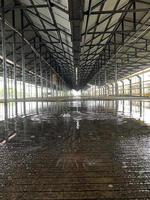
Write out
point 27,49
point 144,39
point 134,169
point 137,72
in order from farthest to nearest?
point 137,72
point 27,49
point 144,39
point 134,169

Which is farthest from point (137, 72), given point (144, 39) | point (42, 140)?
point (42, 140)

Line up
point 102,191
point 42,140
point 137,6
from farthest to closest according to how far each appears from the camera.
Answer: point 137,6, point 42,140, point 102,191

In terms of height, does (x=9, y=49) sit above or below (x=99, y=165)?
above

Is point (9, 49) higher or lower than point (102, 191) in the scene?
higher

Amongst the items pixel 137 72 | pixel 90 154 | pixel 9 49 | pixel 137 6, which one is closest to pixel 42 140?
pixel 90 154

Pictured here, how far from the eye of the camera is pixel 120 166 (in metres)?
3.17

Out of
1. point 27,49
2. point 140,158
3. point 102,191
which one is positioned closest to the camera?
point 102,191

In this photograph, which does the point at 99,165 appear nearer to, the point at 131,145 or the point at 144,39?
the point at 131,145

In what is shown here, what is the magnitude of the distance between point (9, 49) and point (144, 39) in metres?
10.2

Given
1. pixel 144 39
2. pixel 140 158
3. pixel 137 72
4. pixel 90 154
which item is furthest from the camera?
pixel 137 72

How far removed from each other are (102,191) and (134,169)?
2.65 ft

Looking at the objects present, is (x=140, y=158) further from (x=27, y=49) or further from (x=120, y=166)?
(x=27, y=49)

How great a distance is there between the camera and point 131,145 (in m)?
4.37

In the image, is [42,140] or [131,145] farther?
[42,140]
